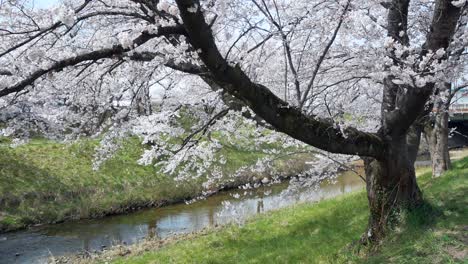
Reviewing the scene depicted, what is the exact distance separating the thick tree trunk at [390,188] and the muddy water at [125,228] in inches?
159

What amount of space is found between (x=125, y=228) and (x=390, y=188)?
1113 centimetres

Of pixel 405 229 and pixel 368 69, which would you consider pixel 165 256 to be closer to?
pixel 405 229

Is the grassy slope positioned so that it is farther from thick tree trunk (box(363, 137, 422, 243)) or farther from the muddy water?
the muddy water

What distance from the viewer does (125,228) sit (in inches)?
622

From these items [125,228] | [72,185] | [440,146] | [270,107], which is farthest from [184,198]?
[270,107]

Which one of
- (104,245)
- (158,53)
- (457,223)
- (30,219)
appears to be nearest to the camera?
(158,53)

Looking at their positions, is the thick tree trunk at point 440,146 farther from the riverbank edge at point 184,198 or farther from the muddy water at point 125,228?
the riverbank edge at point 184,198

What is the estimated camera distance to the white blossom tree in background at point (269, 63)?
16.1 ft

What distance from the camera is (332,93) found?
972 centimetres

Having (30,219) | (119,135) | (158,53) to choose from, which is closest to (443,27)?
(158,53)

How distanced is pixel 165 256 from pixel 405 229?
549cm

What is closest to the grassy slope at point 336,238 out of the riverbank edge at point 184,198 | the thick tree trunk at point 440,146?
the riverbank edge at point 184,198

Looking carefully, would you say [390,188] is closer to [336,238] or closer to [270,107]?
[336,238]

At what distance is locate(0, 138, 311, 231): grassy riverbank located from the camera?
17.2m
